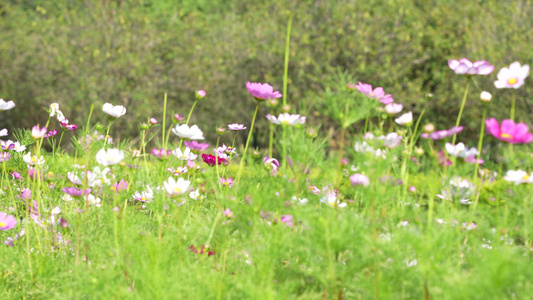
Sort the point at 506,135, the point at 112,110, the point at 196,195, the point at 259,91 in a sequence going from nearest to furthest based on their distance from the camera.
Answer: the point at 506,135
the point at 259,91
the point at 196,195
the point at 112,110

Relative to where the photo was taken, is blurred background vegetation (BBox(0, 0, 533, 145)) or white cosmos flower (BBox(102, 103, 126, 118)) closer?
white cosmos flower (BBox(102, 103, 126, 118))

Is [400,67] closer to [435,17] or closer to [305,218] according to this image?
[435,17]

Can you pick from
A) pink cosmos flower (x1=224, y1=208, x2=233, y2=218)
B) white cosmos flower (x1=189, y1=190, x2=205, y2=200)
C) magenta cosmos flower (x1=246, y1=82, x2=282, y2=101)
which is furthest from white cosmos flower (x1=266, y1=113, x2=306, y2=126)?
white cosmos flower (x1=189, y1=190, x2=205, y2=200)

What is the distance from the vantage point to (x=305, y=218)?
4.91 feet

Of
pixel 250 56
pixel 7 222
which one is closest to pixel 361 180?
pixel 7 222

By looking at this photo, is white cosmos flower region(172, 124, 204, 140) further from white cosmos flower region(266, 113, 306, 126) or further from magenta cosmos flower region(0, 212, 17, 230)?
magenta cosmos flower region(0, 212, 17, 230)

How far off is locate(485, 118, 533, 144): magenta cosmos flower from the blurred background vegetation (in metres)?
7.13

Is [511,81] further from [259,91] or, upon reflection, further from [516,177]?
[259,91]

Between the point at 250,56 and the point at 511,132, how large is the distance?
26.4 feet

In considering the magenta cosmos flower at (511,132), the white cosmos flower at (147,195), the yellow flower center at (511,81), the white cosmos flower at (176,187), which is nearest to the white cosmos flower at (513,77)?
the yellow flower center at (511,81)

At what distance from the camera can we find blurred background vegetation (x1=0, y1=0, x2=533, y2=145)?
900 cm

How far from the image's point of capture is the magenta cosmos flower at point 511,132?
4.78 feet

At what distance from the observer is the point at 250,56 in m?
9.30

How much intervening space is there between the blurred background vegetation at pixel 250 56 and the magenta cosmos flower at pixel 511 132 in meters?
7.13
